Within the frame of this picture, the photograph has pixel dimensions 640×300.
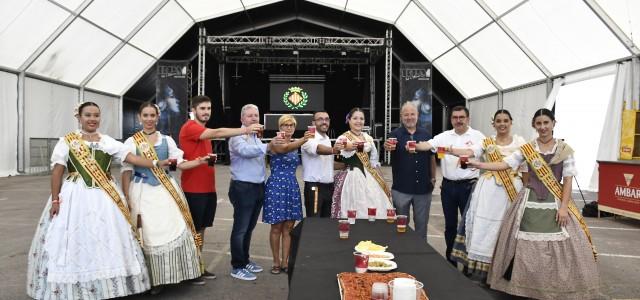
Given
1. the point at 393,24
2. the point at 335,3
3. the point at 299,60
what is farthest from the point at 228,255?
the point at 299,60

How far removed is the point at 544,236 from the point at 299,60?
1732 centimetres

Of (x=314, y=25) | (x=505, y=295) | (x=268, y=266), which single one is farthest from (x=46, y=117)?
(x=505, y=295)

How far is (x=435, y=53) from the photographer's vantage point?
17.6 metres

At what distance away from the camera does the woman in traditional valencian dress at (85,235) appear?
324 centimetres

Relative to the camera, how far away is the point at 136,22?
14680 millimetres

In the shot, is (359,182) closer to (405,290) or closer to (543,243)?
(543,243)

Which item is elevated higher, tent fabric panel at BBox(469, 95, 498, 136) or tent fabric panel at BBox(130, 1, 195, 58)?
tent fabric panel at BBox(130, 1, 195, 58)

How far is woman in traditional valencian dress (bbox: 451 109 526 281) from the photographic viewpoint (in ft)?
12.9

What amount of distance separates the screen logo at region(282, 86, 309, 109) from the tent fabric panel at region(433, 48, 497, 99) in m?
5.53

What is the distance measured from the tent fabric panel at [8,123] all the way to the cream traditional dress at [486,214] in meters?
13.1

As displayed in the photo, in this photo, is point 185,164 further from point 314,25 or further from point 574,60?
point 314,25

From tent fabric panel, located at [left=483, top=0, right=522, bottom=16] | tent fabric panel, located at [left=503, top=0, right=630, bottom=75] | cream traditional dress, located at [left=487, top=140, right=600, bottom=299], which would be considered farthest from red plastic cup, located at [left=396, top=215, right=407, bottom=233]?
tent fabric panel, located at [left=483, top=0, right=522, bottom=16]

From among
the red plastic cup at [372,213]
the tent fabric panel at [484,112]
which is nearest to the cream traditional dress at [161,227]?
the red plastic cup at [372,213]

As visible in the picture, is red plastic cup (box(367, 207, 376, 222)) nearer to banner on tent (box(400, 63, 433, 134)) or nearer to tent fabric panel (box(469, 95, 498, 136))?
tent fabric panel (box(469, 95, 498, 136))
